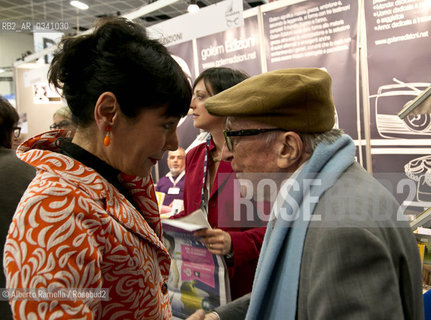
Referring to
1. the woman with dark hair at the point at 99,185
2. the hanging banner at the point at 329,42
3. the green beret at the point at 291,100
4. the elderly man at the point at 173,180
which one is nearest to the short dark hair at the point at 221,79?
the green beret at the point at 291,100

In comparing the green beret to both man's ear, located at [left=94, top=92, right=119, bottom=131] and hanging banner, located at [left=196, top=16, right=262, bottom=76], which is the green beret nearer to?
man's ear, located at [left=94, top=92, right=119, bottom=131]

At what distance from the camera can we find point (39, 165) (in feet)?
2.90

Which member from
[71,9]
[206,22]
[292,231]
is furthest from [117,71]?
[71,9]

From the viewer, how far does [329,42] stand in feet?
10.3

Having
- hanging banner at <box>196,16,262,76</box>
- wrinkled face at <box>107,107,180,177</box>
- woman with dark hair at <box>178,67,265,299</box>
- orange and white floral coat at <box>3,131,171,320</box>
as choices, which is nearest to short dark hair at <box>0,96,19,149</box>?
woman with dark hair at <box>178,67,265,299</box>

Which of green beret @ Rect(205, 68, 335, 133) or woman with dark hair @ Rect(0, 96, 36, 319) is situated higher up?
green beret @ Rect(205, 68, 335, 133)

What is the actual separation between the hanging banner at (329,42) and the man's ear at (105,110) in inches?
103

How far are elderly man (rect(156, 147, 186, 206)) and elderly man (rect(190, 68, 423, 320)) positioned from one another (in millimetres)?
2650

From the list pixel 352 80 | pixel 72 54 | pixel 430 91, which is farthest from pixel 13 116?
pixel 352 80

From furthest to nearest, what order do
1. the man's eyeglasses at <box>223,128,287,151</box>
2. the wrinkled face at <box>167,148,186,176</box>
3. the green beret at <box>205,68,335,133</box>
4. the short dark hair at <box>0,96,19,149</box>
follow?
the wrinkled face at <box>167,148,186,176</box>
the short dark hair at <box>0,96,19,149</box>
the man's eyeglasses at <box>223,128,287,151</box>
the green beret at <box>205,68,335,133</box>

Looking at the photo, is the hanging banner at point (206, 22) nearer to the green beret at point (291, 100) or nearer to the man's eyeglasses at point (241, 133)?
the man's eyeglasses at point (241, 133)

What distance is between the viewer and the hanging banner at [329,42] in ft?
9.89

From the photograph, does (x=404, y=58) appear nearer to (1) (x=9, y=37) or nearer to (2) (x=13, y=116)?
(2) (x=13, y=116)

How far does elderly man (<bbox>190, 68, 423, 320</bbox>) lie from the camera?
0.80 metres
